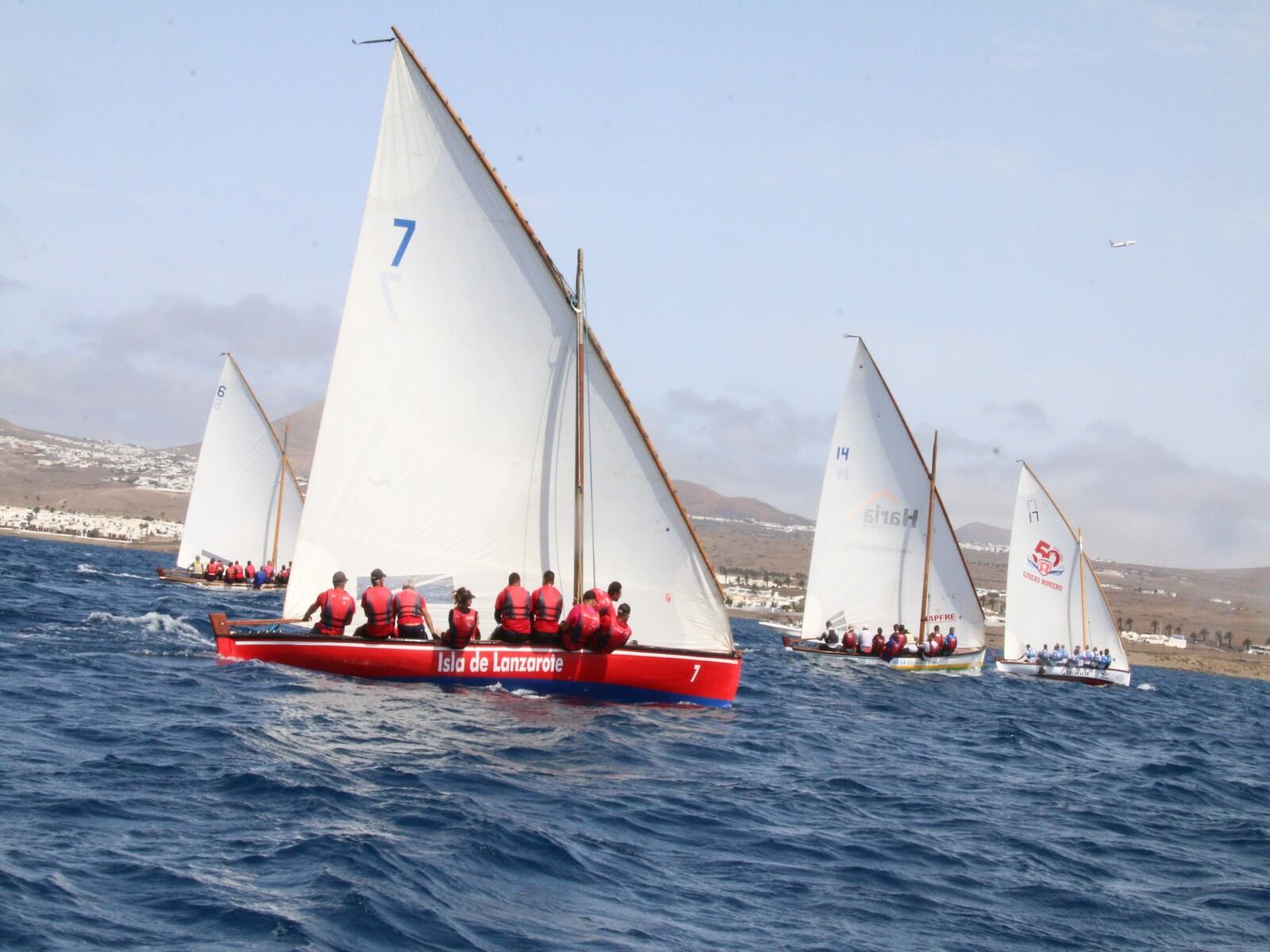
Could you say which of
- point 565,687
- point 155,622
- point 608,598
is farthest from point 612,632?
point 155,622

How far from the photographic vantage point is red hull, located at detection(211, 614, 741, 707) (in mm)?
25516

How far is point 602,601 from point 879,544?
1197 inches

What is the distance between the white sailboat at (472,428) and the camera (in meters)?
27.0

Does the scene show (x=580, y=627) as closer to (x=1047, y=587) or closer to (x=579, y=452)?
(x=579, y=452)

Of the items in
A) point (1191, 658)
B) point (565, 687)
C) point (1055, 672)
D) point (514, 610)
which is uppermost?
point (1191, 658)

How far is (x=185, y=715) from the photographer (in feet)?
66.0

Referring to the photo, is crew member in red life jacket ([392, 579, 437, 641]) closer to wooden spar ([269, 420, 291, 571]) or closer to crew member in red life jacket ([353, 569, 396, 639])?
crew member in red life jacket ([353, 569, 396, 639])

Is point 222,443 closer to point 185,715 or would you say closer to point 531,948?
point 185,715

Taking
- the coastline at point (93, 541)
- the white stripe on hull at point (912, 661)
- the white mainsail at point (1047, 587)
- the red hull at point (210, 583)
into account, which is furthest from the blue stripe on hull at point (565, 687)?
the coastline at point (93, 541)

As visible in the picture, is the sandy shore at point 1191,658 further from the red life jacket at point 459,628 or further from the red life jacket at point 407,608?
the red life jacket at point 459,628

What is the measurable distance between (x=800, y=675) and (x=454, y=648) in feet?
66.3

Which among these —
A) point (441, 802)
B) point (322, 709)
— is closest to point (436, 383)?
point (322, 709)

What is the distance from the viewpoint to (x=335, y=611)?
26.2 metres

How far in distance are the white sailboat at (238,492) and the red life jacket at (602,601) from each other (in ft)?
142
